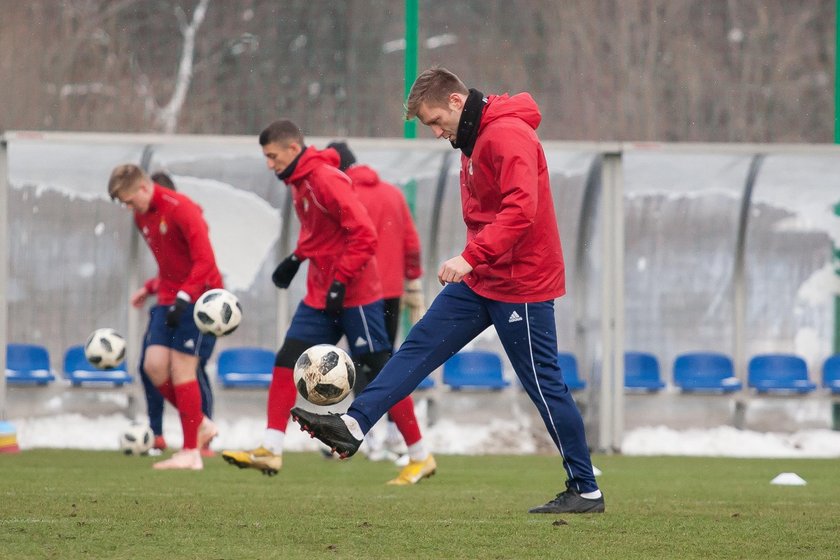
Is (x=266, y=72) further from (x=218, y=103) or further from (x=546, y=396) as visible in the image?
(x=546, y=396)

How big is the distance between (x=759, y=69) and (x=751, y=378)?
281cm

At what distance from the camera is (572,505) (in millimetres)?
6039

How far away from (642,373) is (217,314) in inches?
213

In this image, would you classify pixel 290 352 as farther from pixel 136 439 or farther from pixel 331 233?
pixel 136 439

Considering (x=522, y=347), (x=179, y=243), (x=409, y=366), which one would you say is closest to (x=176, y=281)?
(x=179, y=243)

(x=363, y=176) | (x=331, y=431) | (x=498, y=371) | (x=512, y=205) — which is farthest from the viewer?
Result: (x=498, y=371)

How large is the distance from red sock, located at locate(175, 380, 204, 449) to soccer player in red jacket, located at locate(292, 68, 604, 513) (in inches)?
129

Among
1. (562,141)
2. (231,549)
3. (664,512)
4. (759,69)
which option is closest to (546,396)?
(664,512)

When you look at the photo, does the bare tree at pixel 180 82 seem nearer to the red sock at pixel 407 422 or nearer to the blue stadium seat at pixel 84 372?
the blue stadium seat at pixel 84 372

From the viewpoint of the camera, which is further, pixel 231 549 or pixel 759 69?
pixel 759 69

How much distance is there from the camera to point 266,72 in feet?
40.5

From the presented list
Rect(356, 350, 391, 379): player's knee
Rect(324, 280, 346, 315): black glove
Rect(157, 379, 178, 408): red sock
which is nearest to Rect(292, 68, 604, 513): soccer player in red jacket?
Rect(324, 280, 346, 315): black glove

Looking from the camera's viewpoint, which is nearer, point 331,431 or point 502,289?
point 331,431

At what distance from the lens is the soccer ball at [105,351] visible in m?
9.48
